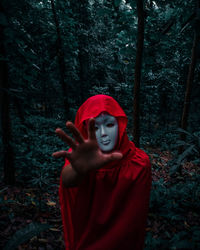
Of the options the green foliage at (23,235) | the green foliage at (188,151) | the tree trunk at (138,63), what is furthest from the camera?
the tree trunk at (138,63)

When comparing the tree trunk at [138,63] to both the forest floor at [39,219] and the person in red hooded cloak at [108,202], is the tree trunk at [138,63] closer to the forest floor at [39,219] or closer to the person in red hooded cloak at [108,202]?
the forest floor at [39,219]

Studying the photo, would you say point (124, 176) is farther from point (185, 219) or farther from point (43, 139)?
point (43, 139)

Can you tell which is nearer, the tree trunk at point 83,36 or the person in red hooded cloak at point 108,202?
the person in red hooded cloak at point 108,202

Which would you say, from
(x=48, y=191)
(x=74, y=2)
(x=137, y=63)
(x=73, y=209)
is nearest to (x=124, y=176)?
(x=73, y=209)

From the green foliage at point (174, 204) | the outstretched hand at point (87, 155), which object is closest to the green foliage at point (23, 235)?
the outstretched hand at point (87, 155)

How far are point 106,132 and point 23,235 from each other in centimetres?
147

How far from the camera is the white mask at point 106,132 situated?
1.34 meters

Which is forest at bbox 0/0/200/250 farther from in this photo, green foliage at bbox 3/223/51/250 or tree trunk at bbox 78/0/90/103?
tree trunk at bbox 78/0/90/103

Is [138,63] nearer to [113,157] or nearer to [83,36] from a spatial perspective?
[113,157]

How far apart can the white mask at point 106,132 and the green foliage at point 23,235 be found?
1.24m

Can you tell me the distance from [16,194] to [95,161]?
3405 millimetres

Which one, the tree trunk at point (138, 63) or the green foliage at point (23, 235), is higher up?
the tree trunk at point (138, 63)

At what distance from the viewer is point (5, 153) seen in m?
3.55

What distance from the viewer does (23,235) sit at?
1.67 m
